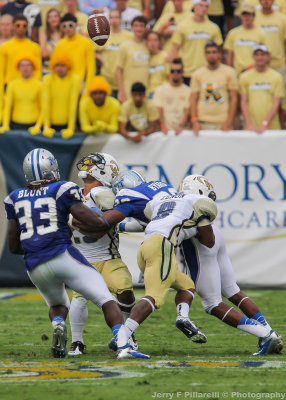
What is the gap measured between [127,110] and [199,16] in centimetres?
195

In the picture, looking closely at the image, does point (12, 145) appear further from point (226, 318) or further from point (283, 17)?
point (226, 318)

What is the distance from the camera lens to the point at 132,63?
11.6 meters

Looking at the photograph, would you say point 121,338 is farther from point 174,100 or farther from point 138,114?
point 174,100

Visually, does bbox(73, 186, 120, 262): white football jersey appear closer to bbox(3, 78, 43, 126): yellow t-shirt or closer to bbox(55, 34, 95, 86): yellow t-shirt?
bbox(3, 78, 43, 126): yellow t-shirt

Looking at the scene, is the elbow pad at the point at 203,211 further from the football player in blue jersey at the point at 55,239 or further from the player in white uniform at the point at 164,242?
the football player in blue jersey at the point at 55,239

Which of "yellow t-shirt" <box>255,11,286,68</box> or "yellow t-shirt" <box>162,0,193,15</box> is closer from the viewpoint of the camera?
"yellow t-shirt" <box>255,11,286,68</box>

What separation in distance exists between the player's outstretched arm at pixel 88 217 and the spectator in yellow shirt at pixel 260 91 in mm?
5271

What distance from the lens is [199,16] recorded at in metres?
11.7

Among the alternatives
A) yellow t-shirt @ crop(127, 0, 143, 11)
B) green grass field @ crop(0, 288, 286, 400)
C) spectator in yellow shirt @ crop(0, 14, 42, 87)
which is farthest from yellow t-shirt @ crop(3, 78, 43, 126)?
green grass field @ crop(0, 288, 286, 400)

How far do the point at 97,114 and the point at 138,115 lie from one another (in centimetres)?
50

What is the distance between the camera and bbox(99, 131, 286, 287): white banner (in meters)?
10.7

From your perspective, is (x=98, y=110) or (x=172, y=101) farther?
(x=172, y=101)

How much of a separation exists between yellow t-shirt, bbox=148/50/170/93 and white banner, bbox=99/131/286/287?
114cm

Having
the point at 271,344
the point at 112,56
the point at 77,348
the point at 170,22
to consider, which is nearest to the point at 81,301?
the point at 77,348
